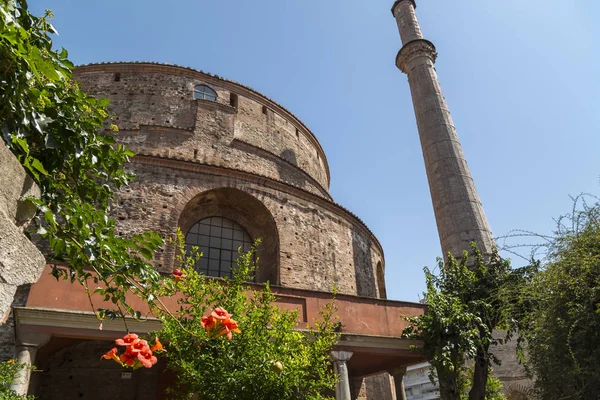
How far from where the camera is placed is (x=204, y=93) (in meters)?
16.7

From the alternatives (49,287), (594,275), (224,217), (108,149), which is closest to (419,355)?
(594,275)

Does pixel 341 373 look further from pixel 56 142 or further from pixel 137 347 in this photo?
pixel 56 142

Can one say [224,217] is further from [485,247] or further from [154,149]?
[485,247]

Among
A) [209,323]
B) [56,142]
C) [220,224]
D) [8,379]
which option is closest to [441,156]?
[220,224]

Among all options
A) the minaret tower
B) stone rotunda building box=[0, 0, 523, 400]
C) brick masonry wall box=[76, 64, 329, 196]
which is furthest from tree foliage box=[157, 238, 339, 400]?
the minaret tower

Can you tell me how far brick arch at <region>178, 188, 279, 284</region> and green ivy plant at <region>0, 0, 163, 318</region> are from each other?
893 centimetres

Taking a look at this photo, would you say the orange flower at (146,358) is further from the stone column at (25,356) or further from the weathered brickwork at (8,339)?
the weathered brickwork at (8,339)

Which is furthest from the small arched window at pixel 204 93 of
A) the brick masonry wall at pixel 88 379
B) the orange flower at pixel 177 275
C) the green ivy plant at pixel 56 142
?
the green ivy plant at pixel 56 142

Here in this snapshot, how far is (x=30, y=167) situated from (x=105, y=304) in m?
6.35

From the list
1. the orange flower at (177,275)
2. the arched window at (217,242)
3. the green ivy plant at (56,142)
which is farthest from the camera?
the arched window at (217,242)

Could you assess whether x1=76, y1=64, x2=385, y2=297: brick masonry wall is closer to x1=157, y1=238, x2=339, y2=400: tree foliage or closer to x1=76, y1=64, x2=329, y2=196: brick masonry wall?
x1=76, y1=64, x2=329, y2=196: brick masonry wall

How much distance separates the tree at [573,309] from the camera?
16.6 ft

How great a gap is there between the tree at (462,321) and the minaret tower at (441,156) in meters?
4.07

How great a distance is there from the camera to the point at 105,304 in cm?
780
